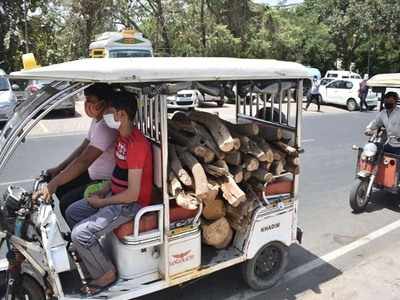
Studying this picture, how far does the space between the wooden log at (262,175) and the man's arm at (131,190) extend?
1171mm

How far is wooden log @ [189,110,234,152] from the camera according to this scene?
3629 millimetres

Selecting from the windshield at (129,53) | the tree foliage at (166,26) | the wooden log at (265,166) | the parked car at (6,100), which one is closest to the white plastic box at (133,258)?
the wooden log at (265,166)

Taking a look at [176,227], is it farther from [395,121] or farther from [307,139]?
[307,139]

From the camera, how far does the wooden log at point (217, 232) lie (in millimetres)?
3783

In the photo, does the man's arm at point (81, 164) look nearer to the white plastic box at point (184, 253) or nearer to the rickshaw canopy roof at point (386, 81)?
the white plastic box at point (184, 253)

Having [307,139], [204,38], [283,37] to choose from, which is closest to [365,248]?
[307,139]

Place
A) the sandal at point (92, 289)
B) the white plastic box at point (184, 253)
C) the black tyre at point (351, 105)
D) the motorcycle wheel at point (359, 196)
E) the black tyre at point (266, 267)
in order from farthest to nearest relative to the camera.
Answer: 1. the black tyre at point (351, 105)
2. the motorcycle wheel at point (359, 196)
3. the black tyre at point (266, 267)
4. the white plastic box at point (184, 253)
5. the sandal at point (92, 289)

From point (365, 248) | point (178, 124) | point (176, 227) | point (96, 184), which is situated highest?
point (178, 124)

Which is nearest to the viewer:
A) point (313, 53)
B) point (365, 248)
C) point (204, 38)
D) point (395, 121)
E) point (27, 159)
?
point (365, 248)

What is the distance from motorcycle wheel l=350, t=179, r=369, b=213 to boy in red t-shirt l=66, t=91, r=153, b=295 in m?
3.88

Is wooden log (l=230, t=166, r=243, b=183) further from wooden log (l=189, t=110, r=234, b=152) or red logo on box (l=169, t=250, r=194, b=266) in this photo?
red logo on box (l=169, t=250, r=194, b=266)

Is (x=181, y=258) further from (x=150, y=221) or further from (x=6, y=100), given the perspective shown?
(x=6, y=100)

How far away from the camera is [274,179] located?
13.6 ft

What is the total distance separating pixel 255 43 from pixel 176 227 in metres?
23.4
